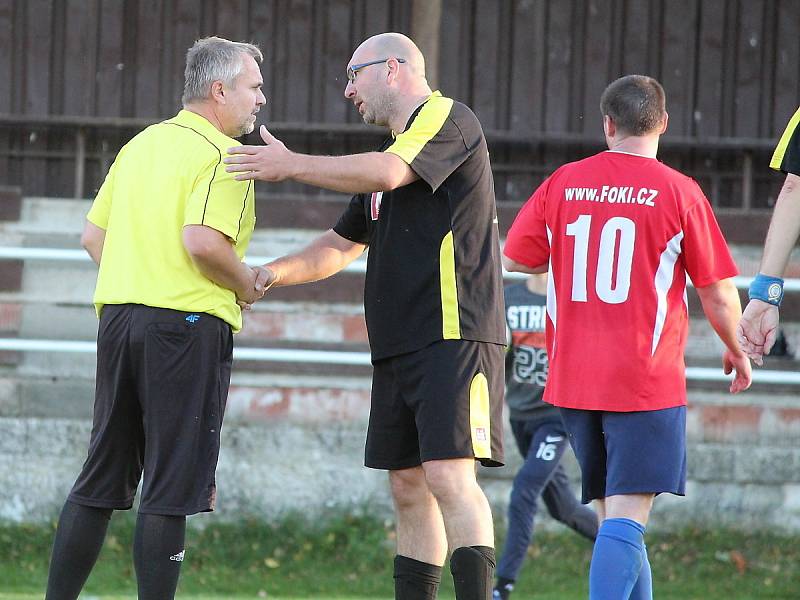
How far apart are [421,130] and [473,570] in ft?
4.72

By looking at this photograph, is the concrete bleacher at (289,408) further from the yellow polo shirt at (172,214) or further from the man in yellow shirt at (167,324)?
the yellow polo shirt at (172,214)

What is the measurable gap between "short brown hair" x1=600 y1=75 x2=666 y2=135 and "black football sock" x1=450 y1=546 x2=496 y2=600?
5.22ft

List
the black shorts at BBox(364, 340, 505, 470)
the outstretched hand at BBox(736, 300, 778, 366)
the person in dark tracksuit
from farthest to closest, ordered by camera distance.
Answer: the person in dark tracksuit, the black shorts at BBox(364, 340, 505, 470), the outstretched hand at BBox(736, 300, 778, 366)

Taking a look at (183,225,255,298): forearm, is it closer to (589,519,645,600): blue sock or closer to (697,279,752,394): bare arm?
(589,519,645,600): blue sock

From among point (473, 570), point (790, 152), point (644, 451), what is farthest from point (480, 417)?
point (790, 152)

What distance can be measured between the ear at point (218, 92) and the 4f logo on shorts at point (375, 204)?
0.62m

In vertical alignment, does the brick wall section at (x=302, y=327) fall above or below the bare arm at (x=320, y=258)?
below

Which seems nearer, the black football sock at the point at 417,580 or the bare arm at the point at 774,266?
the bare arm at the point at 774,266

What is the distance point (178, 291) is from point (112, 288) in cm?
25

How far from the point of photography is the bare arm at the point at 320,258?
15.2 feet

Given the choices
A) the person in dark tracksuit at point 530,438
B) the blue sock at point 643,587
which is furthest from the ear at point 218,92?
the person in dark tracksuit at point 530,438

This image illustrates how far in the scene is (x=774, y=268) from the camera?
3328mm

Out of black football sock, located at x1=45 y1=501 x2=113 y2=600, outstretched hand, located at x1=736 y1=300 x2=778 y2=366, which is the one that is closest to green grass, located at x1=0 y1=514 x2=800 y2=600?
black football sock, located at x1=45 y1=501 x2=113 y2=600

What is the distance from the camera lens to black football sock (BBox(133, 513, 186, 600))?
13.6ft
